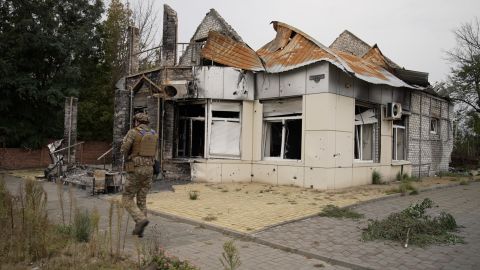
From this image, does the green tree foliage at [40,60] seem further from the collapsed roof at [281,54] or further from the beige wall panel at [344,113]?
the beige wall panel at [344,113]

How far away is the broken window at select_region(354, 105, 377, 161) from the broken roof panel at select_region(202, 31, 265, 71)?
3761mm

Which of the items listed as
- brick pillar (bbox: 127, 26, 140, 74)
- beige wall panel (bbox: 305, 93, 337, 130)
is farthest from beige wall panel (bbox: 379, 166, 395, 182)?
brick pillar (bbox: 127, 26, 140, 74)

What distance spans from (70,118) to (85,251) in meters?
13.2

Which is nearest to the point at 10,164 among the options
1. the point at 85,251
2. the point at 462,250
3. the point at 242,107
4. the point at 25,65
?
the point at 25,65

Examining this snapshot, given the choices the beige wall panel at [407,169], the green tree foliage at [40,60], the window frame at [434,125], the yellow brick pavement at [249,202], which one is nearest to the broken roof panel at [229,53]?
the yellow brick pavement at [249,202]

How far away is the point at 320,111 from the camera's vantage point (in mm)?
11547

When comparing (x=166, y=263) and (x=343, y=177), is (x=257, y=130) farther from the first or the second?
(x=166, y=263)

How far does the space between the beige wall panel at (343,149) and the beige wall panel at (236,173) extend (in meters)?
3.11

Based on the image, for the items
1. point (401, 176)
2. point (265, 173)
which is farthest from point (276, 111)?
point (401, 176)

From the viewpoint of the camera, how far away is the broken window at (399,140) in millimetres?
14859

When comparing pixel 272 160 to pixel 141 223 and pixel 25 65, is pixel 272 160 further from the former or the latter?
pixel 25 65

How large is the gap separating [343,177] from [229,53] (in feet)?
18.4

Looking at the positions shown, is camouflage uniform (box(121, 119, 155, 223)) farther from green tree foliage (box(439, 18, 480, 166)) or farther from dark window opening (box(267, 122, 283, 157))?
green tree foliage (box(439, 18, 480, 166))

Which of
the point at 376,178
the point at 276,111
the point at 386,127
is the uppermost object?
the point at 276,111
